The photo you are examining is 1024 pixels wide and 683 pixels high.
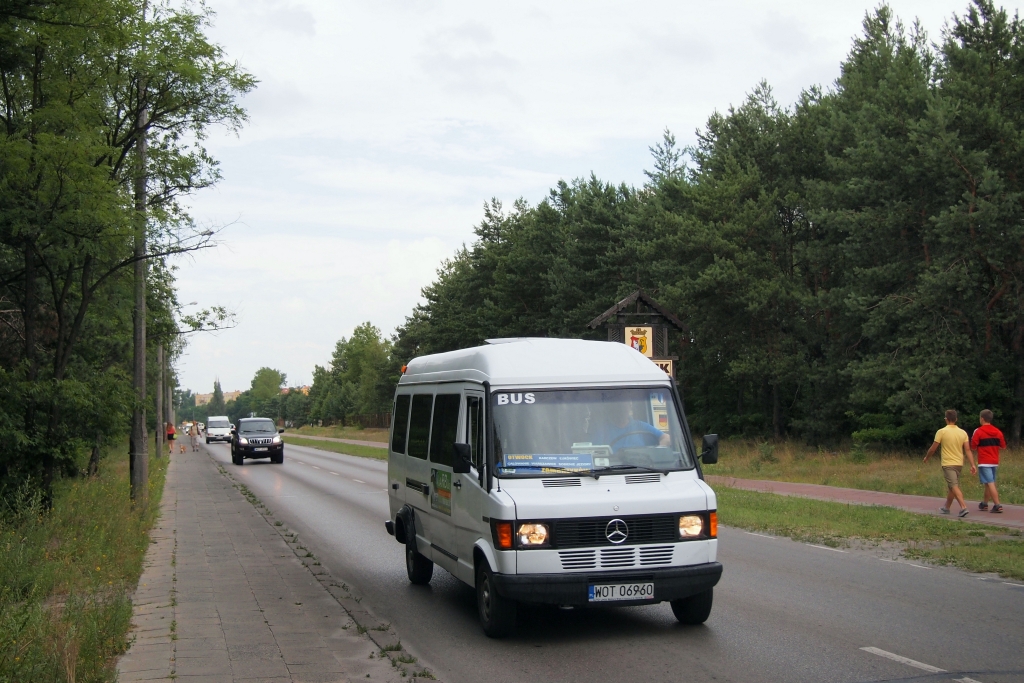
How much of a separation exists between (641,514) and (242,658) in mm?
3158

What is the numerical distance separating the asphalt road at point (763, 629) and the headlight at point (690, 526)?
0.82 metres

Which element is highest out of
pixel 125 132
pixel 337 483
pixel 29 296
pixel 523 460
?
pixel 125 132

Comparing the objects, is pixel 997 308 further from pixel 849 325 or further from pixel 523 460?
pixel 523 460

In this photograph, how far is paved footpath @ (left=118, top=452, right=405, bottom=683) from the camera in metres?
6.88

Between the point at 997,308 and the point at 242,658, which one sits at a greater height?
the point at 997,308

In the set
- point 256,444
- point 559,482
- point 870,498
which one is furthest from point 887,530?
point 256,444

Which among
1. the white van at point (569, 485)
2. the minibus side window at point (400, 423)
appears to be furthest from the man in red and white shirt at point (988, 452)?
the minibus side window at point (400, 423)

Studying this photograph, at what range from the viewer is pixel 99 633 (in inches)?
286

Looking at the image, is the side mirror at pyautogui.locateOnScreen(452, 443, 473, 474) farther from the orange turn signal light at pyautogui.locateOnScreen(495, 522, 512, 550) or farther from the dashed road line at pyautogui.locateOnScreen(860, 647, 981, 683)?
the dashed road line at pyautogui.locateOnScreen(860, 647, 981, 683)

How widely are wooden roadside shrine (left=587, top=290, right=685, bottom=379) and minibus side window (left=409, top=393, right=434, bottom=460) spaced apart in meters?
14.9

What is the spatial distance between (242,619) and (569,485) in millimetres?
3292

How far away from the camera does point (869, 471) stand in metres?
25.8

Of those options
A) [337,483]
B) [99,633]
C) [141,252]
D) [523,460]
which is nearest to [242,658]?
[99,633]

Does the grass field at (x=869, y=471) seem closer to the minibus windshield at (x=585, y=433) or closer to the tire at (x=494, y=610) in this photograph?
the minibus windshield at (x=585, y=433)
